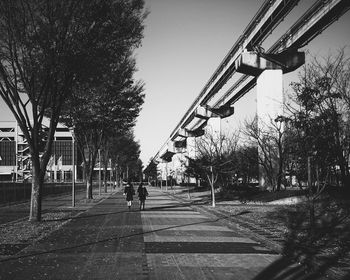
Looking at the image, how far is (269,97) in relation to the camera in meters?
29.9

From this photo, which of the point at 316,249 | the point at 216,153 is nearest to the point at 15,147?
the point at 216,153

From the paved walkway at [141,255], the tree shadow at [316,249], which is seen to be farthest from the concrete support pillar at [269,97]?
the paved walkway at [141,255]

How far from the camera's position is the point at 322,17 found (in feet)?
75.1

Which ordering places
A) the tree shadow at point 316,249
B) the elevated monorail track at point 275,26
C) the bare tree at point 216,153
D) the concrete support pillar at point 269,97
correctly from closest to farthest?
the tree shadow at point 316,249 → the elevated monorail track at point 275,26 → the concrete support pillar at point 269,97 → the bare tree at point 216,153

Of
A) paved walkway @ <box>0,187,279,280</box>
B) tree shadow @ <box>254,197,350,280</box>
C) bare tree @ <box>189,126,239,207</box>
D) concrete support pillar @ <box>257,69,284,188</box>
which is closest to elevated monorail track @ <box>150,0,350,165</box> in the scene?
concrete support pillar @ <box>257,69,284,188</box>

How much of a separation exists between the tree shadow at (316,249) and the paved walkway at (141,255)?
42cm

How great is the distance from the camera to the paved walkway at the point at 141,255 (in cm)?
779

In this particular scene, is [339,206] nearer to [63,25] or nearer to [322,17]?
[322,17]

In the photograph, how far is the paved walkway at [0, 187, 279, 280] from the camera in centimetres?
779

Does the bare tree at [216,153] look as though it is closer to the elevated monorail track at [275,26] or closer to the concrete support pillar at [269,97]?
the concrete support pillar at [269,97]

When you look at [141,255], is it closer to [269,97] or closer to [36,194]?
[36,194]

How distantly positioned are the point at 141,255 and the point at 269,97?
73.0 ft

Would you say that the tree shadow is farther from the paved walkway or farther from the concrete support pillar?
the concrete support pillar

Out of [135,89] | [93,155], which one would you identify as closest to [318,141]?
[135,89]
